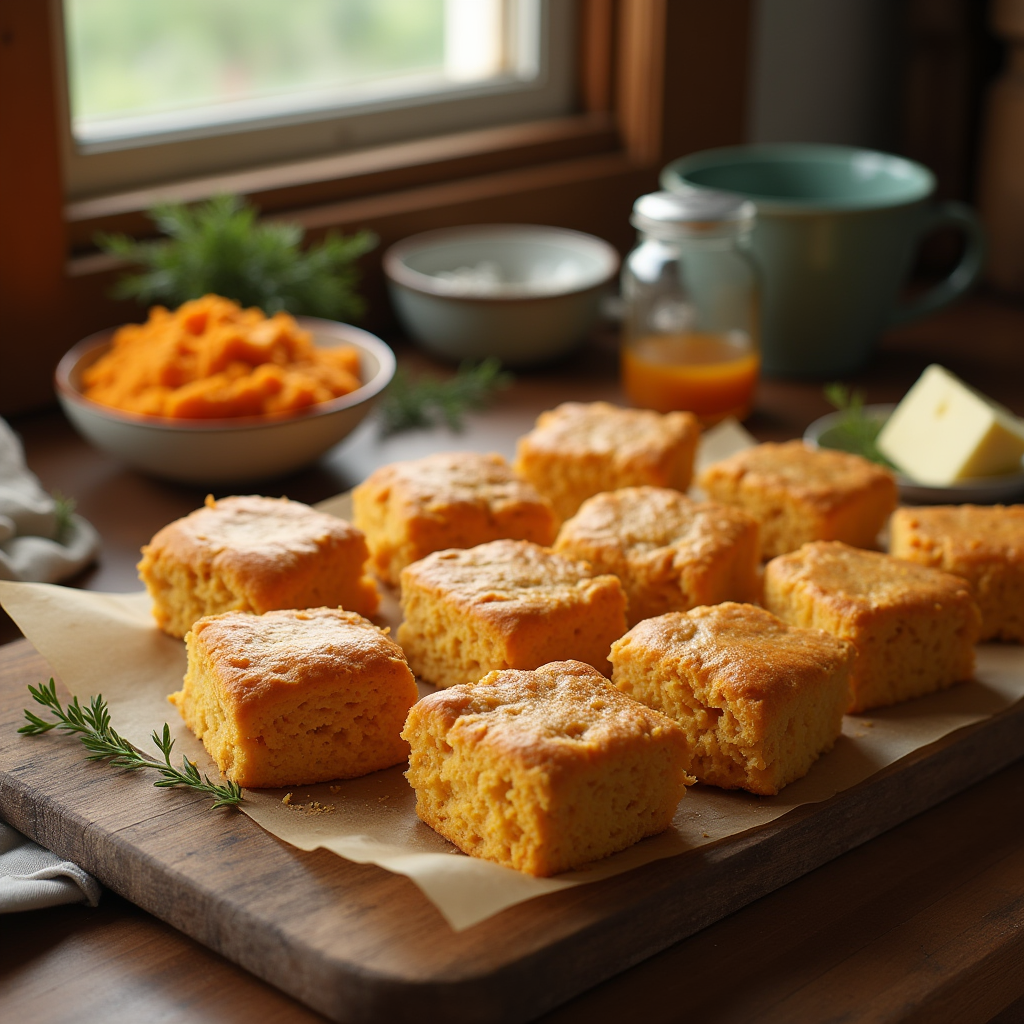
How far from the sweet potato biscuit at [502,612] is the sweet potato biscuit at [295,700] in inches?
4.4

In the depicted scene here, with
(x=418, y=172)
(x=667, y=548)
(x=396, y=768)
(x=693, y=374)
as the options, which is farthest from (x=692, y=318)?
(x=396, y=768)

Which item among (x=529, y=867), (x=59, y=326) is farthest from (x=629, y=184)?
(x=529, y=867)

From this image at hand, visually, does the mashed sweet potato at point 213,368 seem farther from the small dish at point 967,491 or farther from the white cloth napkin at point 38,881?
the small dish at point 967,491

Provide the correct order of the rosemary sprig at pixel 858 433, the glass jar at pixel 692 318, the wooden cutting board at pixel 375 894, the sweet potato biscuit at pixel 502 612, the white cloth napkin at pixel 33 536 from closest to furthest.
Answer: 1. the wooden cutting board at pixel 375 894
2. the sweet potato biscuit at pixel 502 612
3. the white cloth napkin at pixel 33 536
4. the rosemary sprig at pixel 858 433
5. the glass jar at pixel 692 318

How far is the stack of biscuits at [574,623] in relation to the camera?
131 centimetres

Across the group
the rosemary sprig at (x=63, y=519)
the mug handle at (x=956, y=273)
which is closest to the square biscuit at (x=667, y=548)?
the rosemary sprig at (x=63, y=519)

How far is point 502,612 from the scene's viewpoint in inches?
60.7

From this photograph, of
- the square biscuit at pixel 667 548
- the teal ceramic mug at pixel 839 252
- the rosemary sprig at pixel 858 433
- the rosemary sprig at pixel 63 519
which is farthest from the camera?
the teal ceramic mug at pixel 839 252

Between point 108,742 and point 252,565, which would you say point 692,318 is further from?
point 108,742

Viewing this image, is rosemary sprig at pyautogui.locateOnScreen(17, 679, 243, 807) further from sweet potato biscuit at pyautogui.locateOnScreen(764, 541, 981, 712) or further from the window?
the window

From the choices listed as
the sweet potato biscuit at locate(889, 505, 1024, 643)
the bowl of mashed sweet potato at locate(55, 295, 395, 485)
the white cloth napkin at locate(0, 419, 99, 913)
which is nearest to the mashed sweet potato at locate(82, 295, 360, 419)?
the bowl of mashed sweet potato at locate(55, 295, 395, 485)

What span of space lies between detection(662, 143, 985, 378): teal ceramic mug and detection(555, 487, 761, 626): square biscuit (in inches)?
36.9

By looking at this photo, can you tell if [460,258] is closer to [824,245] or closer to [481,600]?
[824,245]

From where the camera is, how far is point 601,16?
125 inches
